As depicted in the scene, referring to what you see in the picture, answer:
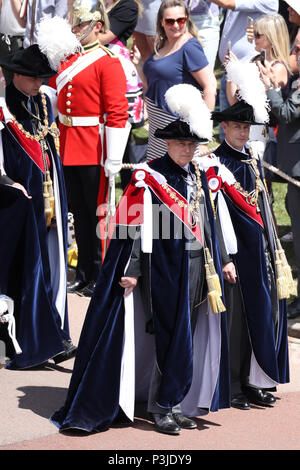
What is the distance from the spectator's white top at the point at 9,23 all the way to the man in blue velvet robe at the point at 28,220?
123 inches

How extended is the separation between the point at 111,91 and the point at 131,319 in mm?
2680

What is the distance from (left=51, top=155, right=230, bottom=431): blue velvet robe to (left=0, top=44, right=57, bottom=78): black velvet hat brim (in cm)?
148

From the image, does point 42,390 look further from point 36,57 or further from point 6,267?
point 36,57

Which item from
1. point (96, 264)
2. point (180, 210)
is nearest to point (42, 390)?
point (180, 210)

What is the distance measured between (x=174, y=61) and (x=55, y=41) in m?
1.56

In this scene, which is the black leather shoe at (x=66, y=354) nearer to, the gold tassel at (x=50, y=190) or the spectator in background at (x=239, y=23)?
the gold tassel at (x=50, y=190)

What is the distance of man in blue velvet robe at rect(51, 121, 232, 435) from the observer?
6.35 metres

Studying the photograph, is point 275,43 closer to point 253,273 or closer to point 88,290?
point 253,273

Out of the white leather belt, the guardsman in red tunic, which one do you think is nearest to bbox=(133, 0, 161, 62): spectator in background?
the guardsman in red tunic

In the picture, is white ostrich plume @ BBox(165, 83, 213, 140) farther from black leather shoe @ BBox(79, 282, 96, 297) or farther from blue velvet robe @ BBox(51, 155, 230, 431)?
black leather shoe @ BBox(79, 282, 96, 297)

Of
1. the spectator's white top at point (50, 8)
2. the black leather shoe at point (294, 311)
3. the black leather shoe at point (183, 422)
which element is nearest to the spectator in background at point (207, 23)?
the spectator's white top at point (50, 8)

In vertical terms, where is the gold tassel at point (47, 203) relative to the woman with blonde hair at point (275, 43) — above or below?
below

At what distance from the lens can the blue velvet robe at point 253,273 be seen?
277 inches

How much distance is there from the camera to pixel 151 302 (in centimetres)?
642
